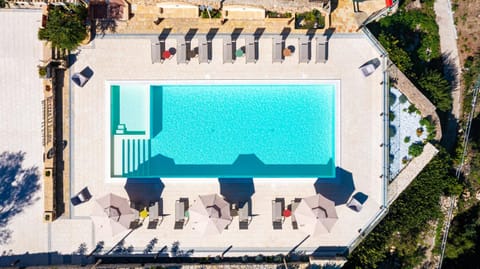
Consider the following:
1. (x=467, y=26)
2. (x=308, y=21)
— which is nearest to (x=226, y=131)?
(x=308, y=21)

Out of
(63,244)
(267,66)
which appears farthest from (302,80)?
(63,244)

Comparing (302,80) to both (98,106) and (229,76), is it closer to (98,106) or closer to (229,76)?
(229,76)

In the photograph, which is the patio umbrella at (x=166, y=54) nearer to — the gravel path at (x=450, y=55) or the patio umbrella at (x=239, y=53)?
the patio umbrella at (x=239, y=53)

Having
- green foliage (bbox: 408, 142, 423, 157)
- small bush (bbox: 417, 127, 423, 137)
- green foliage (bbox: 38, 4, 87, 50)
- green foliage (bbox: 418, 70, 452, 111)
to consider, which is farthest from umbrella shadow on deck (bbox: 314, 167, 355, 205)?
green foliage (bbox: 38, 4, 87, 50)

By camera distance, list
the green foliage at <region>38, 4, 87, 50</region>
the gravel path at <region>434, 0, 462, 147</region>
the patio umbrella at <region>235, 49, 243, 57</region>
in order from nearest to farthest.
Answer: the green foliage at <region>38, 4, 87, 50</region> < the patio umbrella at <region>235, 49, 243, 57</region> < the gravel path at <region>434, 0, 462, 147</region>

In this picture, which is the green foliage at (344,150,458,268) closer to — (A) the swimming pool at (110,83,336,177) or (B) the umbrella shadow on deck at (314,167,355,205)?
(B) the umbrella shadow on deck at (314,167,355,205)

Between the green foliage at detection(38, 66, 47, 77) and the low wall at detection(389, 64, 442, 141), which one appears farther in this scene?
the low wall at detection(389, 64, 442, 141)
